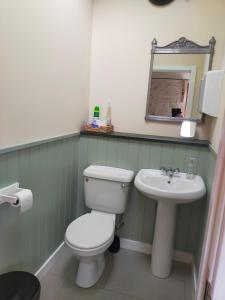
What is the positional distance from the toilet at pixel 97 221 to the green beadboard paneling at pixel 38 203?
209 mm

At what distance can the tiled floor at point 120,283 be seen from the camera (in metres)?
1.64

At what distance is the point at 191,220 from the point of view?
1985 millimetres

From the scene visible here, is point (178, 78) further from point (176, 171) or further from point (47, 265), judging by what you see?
point (47, 265)

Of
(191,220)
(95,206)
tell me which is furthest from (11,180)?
(191,220)

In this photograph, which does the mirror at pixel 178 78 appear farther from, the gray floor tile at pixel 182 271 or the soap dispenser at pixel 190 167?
the gray floor tile at pixel 182 271

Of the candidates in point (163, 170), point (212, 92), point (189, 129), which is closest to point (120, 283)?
point (163, 170)

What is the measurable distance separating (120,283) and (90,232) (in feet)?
1.68

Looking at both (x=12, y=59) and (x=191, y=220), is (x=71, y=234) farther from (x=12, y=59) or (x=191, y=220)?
(x=12, y=59)

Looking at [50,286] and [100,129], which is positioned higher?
[100,129]

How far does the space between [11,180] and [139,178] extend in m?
0.91

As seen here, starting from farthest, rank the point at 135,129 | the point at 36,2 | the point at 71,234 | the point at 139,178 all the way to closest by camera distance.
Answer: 1. the point at 135,129
2. the point at 139,178
3. the point at 71,234
4. the point at 36,2

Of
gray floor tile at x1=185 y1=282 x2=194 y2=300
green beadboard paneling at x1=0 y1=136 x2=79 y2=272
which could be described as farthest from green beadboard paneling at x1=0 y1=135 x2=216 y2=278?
gray floor tile at x1=185 y1=282 x2=194 y2=300

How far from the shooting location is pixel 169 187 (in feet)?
5.98

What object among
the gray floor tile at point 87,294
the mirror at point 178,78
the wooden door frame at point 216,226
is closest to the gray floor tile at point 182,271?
the gray floor tile at point 87,294
